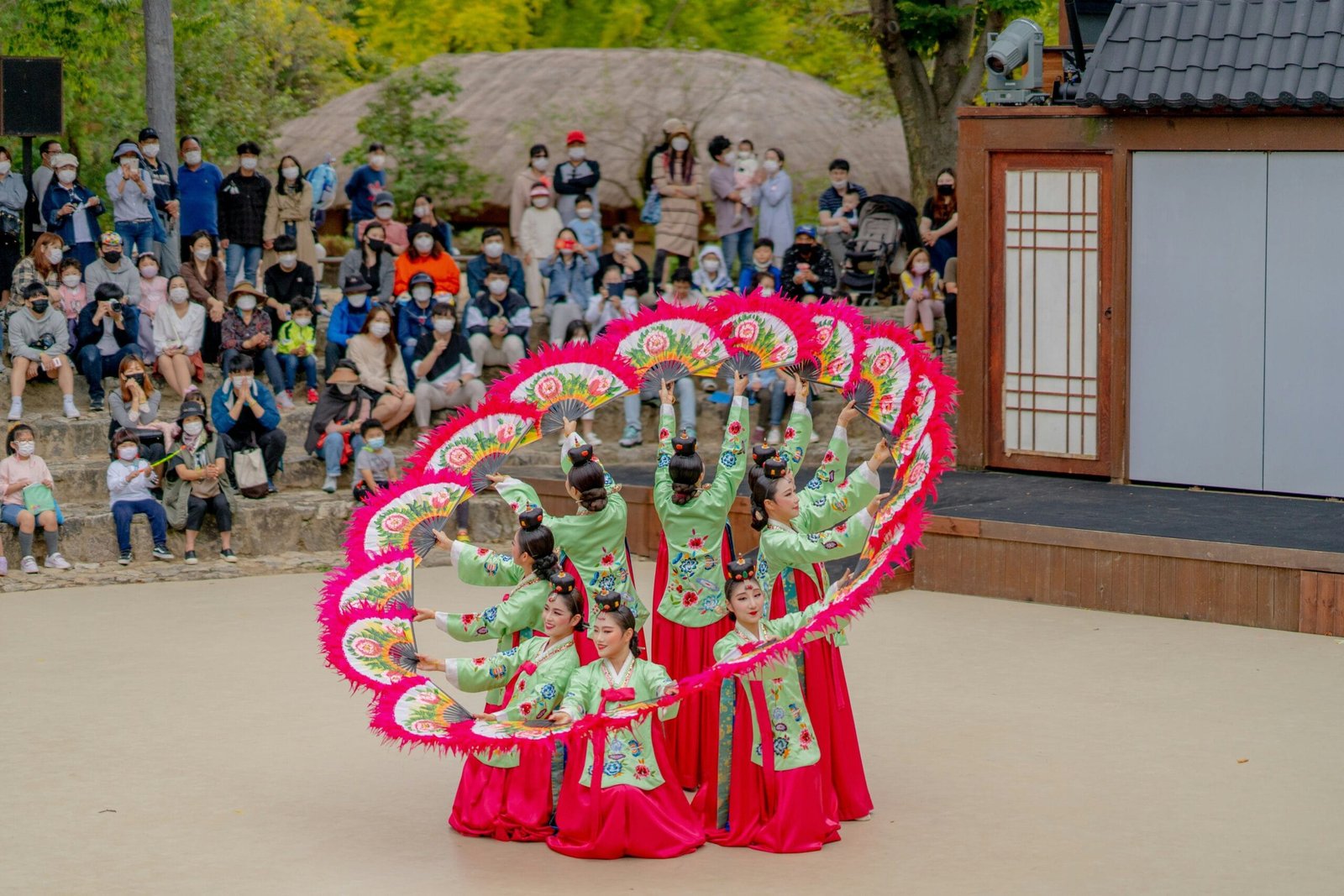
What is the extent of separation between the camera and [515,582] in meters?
7.03

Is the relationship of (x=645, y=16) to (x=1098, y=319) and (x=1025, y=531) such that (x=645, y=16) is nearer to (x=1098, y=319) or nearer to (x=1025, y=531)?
(x=1098, y=319)

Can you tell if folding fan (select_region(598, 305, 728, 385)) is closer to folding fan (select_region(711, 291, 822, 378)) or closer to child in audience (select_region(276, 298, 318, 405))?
folding fan (select_region(711, 291, 822, 378))

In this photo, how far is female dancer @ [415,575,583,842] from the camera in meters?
6.68

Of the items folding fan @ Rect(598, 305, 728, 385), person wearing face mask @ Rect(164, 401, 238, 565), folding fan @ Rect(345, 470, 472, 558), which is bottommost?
person wearing face mask @ Rect(164, 401, 238, 565)

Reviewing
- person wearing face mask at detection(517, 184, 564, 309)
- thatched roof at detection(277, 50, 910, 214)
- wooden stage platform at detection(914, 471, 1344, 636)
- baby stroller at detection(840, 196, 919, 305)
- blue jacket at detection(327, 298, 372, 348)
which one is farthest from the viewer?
thatched roof at detection(277, 50, 910, 214)

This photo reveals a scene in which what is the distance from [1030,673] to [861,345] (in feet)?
8.48

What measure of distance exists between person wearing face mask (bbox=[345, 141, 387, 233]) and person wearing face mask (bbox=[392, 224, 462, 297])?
0.95 metres

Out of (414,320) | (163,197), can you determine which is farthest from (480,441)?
(163,197)

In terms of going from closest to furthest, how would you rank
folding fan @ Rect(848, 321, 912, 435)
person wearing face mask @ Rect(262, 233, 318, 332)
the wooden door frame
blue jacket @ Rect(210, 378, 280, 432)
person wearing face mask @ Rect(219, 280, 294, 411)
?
folding fan @ Rect(848, 321, 912, 435)
the wooden door frame
blue jacket @ Rect(210, 378, 280, 432)
person wearing face mask @ Rect(219, 280, 294, 411)
person wearing face mask @ Rect(262, 233, 318, 332)

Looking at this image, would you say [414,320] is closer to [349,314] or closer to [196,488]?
[349,314]

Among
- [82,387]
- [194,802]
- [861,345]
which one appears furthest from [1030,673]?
[82,387]

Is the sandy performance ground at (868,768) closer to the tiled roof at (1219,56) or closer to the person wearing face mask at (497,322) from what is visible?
the tiled roof at (1219,56)

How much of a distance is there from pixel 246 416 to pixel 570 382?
577 cm

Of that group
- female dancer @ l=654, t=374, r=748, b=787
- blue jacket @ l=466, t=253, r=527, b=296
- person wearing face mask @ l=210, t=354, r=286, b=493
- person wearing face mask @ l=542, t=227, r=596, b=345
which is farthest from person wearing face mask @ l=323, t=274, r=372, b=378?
female dancer @ l=654, t=374, r=748, b=787
